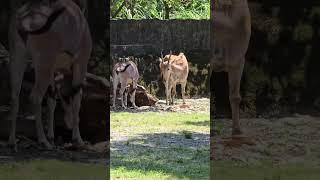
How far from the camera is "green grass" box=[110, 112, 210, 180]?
8.55m

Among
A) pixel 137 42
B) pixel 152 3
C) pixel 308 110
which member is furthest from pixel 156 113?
pixel 308 110

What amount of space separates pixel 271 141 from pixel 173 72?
9701 millimetres

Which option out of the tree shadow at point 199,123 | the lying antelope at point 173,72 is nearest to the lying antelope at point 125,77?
the lying antelope at point 173,72

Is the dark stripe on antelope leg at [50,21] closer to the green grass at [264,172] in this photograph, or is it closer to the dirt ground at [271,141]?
the dirt ground at [271,141]

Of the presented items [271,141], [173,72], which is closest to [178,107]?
[173,72]

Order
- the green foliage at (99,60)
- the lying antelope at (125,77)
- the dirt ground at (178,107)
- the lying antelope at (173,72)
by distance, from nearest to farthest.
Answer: the green foliage at (99,60), the dirt ground at (178,107), the lying antelope at (125,77), the lying antelope at (173,72)

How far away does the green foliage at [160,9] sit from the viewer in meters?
19.6

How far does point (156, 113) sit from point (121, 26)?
2880 millimetres

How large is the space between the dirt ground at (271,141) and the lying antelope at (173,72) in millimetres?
9620

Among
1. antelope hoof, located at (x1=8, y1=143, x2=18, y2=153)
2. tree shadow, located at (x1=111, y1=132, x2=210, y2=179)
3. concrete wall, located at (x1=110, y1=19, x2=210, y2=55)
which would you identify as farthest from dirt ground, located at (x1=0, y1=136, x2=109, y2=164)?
concrete wall, located at (x1=110, y1=19, x2=210, y2=55)

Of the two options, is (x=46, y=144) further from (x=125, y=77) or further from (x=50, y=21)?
(x=125, y=77)

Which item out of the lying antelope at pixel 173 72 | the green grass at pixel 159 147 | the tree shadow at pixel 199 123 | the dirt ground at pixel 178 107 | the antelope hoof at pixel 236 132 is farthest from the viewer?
the lying antelope at pixel 173 72

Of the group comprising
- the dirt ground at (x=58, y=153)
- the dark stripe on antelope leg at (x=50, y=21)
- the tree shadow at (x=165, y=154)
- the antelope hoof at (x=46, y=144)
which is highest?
the dark stripe on antelope leg at (x=50, y=21)

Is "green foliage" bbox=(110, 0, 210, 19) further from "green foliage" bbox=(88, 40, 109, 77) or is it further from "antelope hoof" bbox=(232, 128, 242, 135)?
"antelope hoof" bbox=(232, 128, 242, 135)
